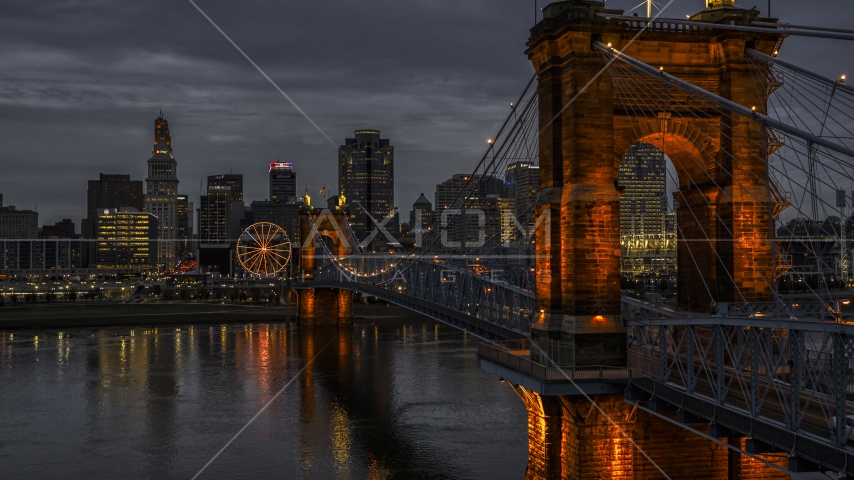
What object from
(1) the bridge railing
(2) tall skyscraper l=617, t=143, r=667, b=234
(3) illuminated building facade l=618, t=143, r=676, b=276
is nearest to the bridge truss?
(1) the bridge railing

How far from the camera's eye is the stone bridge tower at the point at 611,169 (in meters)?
29.1

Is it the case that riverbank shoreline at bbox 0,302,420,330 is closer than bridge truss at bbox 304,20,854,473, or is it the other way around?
bridge truss at bbox 304,20,854,473

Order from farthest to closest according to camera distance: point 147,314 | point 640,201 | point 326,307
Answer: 1. point 640,201
2. point 147,314
3. point 326,307

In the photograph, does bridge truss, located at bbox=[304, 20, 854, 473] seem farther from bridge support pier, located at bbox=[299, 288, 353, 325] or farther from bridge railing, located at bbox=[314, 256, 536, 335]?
bridge support pier, located at bbox=[299, 288, 353, 325]

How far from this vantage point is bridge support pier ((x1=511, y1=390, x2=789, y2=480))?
2811cm

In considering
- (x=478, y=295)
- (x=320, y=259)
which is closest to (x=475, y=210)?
(x=478, y=295)

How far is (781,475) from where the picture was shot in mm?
28562

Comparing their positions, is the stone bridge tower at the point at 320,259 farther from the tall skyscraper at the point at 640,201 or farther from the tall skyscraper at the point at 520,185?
the tall skyscraper at the point at 640,201

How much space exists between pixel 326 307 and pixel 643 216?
223 ft

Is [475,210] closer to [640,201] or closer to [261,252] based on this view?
[261,252]

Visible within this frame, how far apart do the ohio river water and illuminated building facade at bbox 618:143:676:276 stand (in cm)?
4698

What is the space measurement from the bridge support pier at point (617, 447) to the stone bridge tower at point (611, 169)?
170cm

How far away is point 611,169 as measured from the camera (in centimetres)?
2952

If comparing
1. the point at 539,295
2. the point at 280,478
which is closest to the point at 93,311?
the point at 280,478
